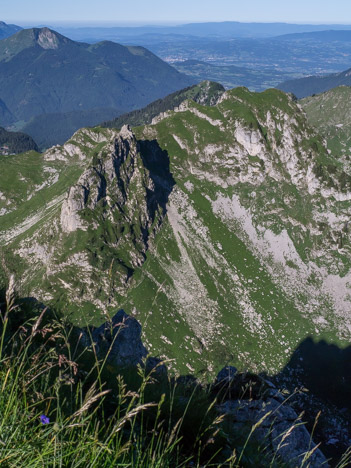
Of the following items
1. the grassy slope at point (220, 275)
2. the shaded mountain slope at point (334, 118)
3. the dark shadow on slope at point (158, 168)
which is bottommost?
the grassy slope at point (220, 275)

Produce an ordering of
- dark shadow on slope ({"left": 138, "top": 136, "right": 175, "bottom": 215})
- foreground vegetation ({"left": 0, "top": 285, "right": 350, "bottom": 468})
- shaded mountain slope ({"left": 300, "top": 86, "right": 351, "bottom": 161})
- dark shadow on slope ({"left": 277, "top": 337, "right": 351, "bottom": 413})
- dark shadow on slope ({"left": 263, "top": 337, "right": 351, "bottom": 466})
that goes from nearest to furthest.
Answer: foreground vegetation ({"left": 0, "top": 285, "right": 350, "bottom": 468})
dark shadow on slope ({"left": 263, "top": 337, "right": 351, "bottom": 466})
dark shadow on slope ({"left": 277, "top": 337, "right": 351, "bottom": 413})
dark shadow on slope ({"left": 138, "top": 136, "right": 175, "bottom": 215})
shaded mountain slope ({"left": 300, "top": 86, "right": 351, "bottom": 161})

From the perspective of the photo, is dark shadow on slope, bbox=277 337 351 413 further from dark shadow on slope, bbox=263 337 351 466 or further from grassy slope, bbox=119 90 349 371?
grassy slope, bbox=119 90 349 371

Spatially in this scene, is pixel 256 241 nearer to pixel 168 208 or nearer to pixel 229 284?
pixel 229 284

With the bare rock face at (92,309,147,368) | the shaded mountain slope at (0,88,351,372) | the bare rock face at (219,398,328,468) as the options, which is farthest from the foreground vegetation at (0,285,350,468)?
the shaded mountain slope at (0,88,351,372)

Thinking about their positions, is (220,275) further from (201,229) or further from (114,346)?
(114,346)

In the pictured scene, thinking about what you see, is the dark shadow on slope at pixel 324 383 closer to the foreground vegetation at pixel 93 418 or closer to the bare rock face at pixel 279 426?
the bare rock face at pixel 279 426

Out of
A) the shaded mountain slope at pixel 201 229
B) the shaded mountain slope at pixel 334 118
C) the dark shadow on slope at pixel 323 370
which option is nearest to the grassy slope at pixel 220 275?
the shaded mountain slope at pixel 201 229

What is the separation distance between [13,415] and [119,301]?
9949 cm

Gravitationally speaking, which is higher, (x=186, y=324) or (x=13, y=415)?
(x=13, y=415)

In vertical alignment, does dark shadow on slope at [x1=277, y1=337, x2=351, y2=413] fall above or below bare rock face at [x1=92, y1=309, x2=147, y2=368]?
below

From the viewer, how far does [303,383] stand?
93250 millimetres

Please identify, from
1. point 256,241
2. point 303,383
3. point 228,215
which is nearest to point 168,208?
point 228,215

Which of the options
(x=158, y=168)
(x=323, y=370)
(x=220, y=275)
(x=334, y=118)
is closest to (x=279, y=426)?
(x=323, y=370)

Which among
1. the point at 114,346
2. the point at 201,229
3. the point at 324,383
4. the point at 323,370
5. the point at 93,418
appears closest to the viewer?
the point at 93,418
